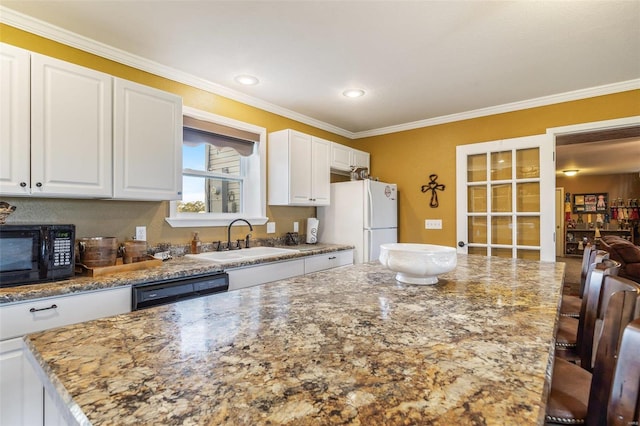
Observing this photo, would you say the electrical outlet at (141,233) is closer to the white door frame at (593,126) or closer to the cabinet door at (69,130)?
the cabinet door at (69,130)

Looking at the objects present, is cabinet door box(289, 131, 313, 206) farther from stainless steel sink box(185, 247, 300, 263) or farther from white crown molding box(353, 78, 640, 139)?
white crown molding box(353, 78, 640, 139)

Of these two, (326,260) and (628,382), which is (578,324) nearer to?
(628,382)

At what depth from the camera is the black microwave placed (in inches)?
62.2

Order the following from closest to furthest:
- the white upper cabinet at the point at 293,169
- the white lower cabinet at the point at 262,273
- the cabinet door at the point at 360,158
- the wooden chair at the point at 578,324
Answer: the wooden chair at the point at 578,324 → the white lower cabinet at the point at 262,273 → the white upper cabinet at the point at 293,169 → the cabinet door at the point at 360,158

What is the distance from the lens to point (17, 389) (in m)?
1.51

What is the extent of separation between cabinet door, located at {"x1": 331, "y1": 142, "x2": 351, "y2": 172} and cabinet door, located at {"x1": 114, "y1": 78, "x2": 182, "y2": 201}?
1.90 meters

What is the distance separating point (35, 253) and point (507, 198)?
3994mm

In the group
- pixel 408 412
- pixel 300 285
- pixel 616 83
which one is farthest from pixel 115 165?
pixel 616 83

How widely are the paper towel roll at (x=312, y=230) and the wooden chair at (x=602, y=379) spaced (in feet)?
9.47

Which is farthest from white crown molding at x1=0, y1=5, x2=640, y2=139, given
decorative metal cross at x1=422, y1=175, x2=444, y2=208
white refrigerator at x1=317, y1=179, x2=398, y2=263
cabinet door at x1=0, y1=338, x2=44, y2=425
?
cabinet door at x1=0, y1=338, x2=44, y2=425

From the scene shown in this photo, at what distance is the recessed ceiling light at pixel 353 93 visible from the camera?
3082 mm

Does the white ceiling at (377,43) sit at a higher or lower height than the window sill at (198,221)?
higher

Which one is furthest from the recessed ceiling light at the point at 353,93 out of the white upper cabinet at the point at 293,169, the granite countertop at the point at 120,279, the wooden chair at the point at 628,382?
the wooden chair at the point at 628,382

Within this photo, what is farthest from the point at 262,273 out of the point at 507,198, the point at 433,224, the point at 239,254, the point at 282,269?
the point at 507,198
